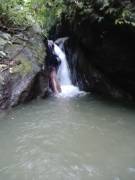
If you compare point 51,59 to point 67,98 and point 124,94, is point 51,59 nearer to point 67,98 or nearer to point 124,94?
point 67,98

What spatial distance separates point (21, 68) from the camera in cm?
791

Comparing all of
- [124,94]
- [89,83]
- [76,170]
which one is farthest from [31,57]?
[76,170]

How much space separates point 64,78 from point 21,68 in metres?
2.96

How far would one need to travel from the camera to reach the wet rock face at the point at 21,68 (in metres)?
7.42

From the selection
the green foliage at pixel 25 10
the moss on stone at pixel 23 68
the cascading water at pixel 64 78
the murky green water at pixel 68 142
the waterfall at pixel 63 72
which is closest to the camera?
the murky green water at pixel 68 142

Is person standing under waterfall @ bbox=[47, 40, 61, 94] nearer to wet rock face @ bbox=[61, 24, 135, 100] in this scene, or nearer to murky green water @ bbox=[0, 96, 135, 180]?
wet rock face @ bbox=[61, 24, 135, 100]

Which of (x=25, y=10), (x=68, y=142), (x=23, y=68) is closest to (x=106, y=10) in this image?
(x=23, y=68)

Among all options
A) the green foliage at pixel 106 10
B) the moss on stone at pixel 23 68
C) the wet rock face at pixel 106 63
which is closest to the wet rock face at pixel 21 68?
the moss on stone at pixel 23 68

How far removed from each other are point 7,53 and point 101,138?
361 cm

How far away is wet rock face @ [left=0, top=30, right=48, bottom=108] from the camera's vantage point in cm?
742

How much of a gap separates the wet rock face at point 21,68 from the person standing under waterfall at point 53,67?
53 centimetres

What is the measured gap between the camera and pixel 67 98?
349 inches

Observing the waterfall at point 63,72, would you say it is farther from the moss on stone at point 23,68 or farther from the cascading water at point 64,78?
Answer: the moss on stone at point 23,68

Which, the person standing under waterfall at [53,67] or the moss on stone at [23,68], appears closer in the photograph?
the moss on stone at [23,68]
